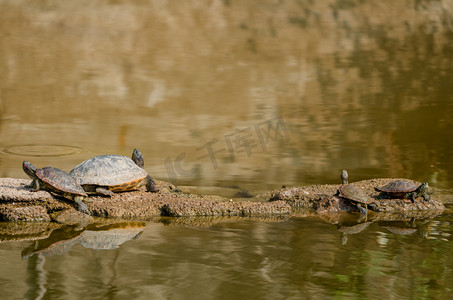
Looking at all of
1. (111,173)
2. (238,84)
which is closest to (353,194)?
(111,173)

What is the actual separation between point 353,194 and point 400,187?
0.55 meters

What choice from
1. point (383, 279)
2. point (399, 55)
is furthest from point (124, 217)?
point (399, 55)

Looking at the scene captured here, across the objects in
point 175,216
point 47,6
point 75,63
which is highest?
point 47,6

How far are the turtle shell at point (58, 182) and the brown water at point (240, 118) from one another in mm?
1040

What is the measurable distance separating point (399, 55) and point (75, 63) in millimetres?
9733

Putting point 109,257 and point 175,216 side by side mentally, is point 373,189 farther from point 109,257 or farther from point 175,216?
point 109,257

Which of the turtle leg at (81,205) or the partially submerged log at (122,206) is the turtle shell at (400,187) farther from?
the turtle leg at (81,205)

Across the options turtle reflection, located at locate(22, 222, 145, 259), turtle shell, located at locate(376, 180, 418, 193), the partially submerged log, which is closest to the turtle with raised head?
turtle shell, located at locate(376, 180, 418, 193)

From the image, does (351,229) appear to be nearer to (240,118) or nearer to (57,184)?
(57,184)

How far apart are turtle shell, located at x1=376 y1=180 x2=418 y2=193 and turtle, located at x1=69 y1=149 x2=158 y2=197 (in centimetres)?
248

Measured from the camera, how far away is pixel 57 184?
6559 mm

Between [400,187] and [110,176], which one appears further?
[400,187]

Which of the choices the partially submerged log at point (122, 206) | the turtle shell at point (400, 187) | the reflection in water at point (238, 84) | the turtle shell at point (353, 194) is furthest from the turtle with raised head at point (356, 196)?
the reflection in water at point (238, 84)

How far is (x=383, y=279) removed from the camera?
480 centimetres
